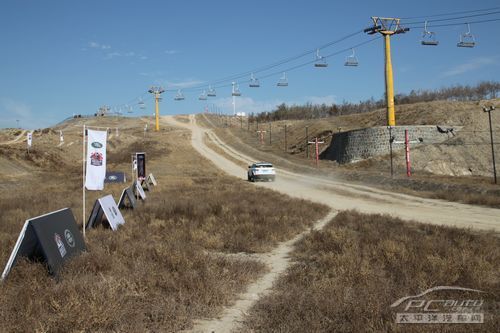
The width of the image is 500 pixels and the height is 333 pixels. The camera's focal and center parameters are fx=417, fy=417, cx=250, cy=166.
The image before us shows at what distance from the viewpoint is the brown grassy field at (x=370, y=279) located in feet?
17.5

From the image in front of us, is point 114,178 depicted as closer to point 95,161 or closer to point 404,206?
point 404,206

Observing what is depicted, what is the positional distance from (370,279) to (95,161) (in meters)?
8.02

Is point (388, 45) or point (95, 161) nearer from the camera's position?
point (95, 161)

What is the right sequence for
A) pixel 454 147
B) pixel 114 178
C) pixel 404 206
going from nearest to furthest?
pixel 404 206 < pixel 114 178 < pixel 454 147

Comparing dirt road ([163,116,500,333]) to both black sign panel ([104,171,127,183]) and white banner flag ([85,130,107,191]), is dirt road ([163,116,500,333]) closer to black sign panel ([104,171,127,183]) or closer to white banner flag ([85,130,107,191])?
white banner flag ([85,130,107,191])

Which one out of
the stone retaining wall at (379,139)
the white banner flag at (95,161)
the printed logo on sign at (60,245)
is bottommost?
the printed logo on sign at (60,245)

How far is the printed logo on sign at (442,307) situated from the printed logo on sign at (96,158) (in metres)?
8.72

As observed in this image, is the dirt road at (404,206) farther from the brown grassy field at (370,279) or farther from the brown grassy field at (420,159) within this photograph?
the brown grassy field at (370,279)

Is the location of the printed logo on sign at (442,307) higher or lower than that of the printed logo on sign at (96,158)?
lower

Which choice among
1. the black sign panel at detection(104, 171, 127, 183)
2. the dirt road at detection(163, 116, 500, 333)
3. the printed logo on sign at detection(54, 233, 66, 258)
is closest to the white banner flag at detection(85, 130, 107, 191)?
the printed logo on sign at detection(54, 233, 66, 258)

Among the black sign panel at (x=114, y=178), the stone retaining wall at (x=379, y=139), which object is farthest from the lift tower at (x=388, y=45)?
the black sign panel at (x=114, y=178)

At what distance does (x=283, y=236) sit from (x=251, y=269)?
3913 millimetres

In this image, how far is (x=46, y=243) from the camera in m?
7.62

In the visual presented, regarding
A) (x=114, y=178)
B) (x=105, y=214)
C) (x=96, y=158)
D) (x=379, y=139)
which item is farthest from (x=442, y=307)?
(x=379, y=139)
